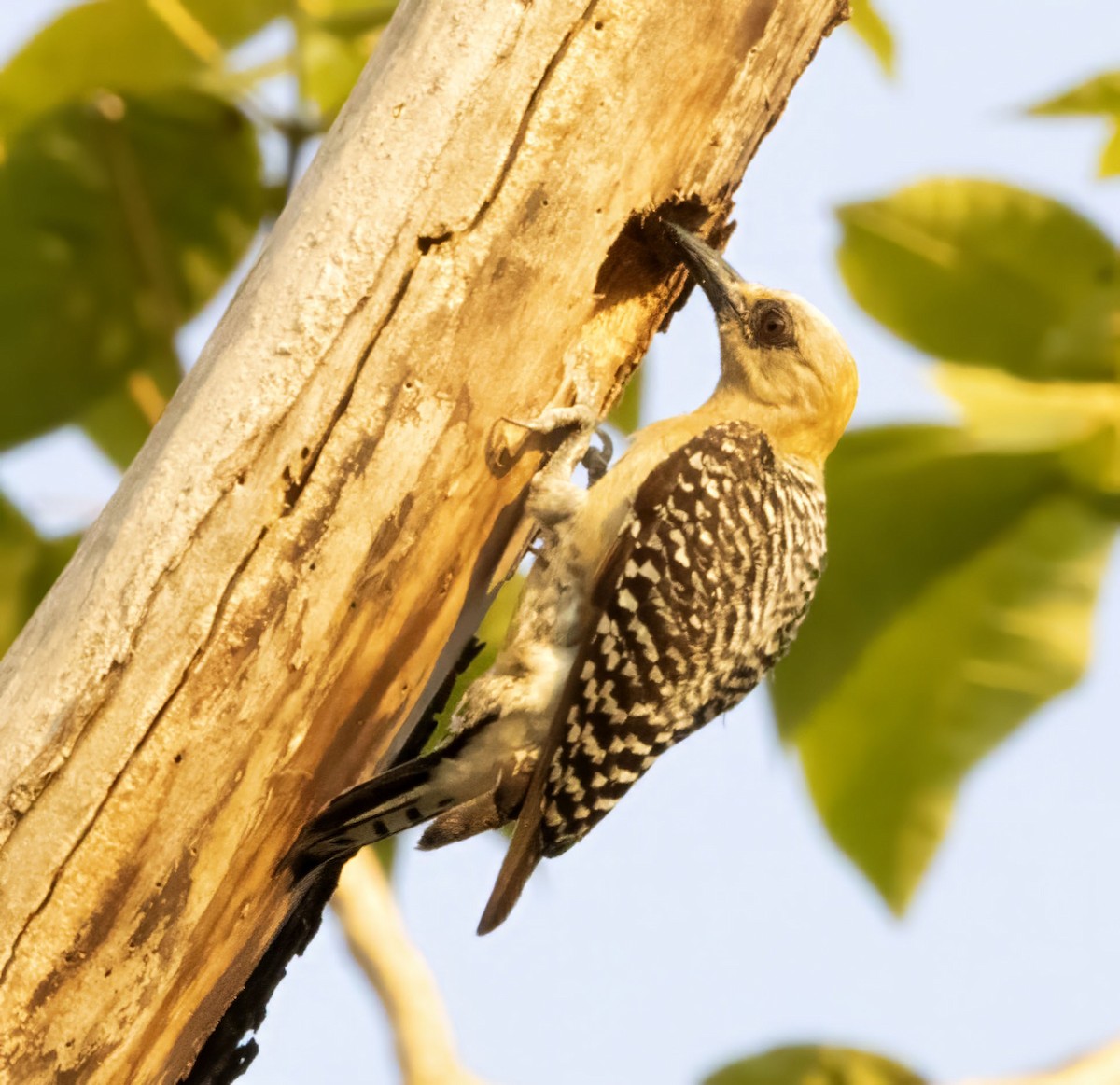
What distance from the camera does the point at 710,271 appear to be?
149 inches

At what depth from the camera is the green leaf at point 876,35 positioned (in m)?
4.93

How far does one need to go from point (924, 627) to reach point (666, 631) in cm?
238

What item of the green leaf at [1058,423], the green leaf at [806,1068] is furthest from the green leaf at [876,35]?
the green leaf at [806,1068]

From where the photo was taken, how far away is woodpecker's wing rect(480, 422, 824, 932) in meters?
3.52

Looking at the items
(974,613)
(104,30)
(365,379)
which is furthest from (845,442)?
(104,30)

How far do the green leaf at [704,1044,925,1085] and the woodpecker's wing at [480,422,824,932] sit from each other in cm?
173

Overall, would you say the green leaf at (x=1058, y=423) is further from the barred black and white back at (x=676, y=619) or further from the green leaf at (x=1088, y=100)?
the barred black and white back at (x=676, y=619)

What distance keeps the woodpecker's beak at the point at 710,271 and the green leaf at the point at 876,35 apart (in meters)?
1.37

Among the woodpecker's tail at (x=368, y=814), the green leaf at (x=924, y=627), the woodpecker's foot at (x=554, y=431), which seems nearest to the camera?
the woodpecker's tail at (x=368, y=814)

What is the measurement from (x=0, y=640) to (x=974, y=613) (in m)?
3.94

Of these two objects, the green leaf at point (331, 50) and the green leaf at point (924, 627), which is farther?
the green leaf at point (924, 627)

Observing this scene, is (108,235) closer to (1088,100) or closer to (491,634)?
(491,634)

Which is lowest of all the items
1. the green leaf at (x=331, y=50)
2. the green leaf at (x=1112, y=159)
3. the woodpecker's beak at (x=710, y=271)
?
the woodpecker's beak at (x=710, y=271)

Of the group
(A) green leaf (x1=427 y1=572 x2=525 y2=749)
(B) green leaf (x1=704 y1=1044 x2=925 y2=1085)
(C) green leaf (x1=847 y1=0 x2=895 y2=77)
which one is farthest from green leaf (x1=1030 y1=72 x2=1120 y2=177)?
(B) green leaf (x1=704 y1=1044 x2=925 y2=1085)
